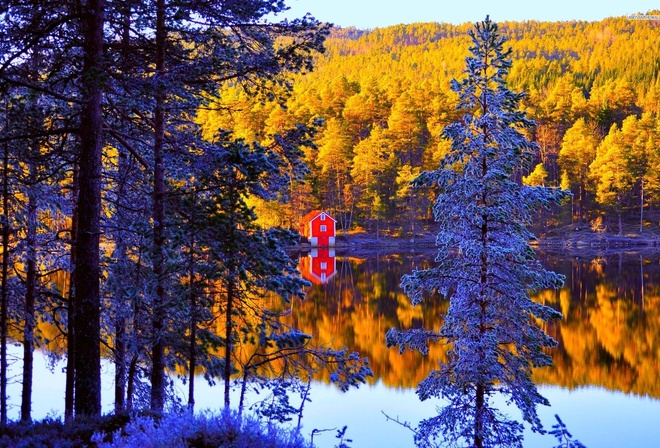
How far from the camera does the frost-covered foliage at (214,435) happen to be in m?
5.03

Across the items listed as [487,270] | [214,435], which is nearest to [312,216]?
[487,270]

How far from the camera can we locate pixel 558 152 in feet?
304

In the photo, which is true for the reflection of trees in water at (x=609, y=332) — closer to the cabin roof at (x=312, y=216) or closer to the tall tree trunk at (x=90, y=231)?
the tall tree trunk at (x=90, y=231)

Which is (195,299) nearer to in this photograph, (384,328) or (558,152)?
(384,328)

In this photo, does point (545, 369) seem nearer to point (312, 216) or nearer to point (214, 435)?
point (214, 435)

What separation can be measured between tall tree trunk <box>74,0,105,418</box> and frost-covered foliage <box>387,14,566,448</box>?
265 inches

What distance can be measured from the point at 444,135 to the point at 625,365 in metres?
16.2

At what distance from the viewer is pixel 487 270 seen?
1339 centimetres

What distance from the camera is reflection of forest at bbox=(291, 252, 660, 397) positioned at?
80.7 feet

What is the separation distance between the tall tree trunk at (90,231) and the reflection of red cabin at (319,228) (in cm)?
6462

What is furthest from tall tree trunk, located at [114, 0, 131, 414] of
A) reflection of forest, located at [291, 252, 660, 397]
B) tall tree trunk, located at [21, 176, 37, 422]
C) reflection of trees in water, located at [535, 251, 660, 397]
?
reflection of trees in water, located at [535, 251, 660, 397]

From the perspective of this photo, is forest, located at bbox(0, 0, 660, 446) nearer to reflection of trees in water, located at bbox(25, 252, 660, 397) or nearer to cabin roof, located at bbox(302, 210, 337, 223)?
reflection of trees in water, located at bbox(25, 252, 660, 397)

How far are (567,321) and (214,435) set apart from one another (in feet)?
98.8

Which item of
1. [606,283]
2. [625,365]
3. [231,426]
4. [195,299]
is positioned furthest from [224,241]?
[606,283]
